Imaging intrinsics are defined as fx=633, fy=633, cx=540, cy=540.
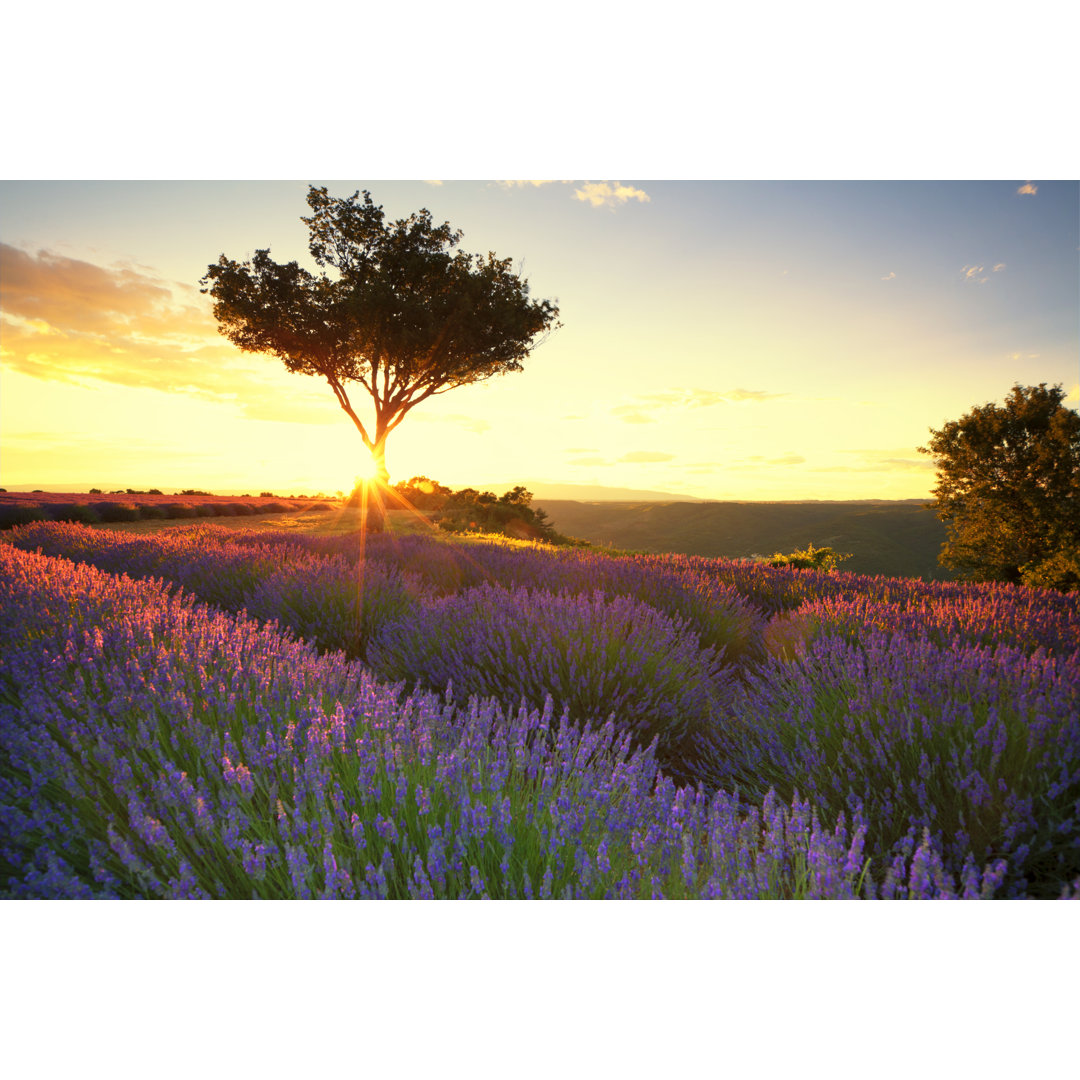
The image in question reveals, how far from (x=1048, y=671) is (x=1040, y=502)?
3.78m

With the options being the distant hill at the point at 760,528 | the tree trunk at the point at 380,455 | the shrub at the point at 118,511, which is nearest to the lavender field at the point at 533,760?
the shrub at the point at 118,511

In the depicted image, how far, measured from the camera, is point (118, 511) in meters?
10.7

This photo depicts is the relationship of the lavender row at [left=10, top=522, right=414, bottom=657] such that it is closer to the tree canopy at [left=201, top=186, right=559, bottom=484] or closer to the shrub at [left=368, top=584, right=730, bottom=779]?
the shrub at [left=368, top=584, right=730, bottom=779]

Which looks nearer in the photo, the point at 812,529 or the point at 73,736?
the point at 73,736

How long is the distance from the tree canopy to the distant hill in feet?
22.5

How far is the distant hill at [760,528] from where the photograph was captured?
20.2 meters

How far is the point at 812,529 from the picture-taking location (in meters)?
30.8

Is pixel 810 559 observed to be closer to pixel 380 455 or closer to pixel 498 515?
pixel 498 515

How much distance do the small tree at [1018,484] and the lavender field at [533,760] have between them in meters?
1.17

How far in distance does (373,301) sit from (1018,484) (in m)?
8.95

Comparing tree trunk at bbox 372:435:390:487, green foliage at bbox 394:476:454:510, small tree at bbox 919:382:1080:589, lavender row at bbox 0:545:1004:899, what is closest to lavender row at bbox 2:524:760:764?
lavender row at bbox 0:545:1004:899

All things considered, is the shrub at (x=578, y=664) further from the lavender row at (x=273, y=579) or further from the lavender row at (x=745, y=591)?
the lavender row at (x=745, y=591)
